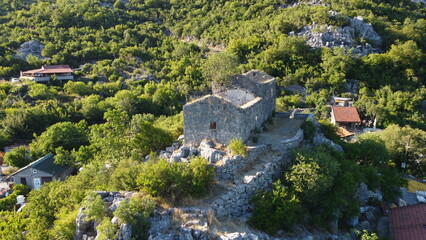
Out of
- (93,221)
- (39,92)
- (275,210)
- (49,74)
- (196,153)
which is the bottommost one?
(39,92)

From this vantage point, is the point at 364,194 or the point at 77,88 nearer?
the point at 364,194

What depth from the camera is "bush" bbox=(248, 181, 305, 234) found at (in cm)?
1581

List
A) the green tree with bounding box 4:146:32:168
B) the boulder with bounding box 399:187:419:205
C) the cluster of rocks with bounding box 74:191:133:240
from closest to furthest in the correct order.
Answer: the cluster of rocks with bounding box 74:191:133:240 < the boulder with bounding box 399:187:419:205 < the green tree with bounding box 4:146:32:168

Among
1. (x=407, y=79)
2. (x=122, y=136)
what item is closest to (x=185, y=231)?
(x=122, y=136)

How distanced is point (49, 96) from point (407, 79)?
56504 mm

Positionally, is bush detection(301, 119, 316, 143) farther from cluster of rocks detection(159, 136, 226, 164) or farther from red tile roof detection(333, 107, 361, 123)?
red tile roof detection(333, 107, 361, 123)

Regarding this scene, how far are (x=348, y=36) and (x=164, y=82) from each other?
33042 millimetres

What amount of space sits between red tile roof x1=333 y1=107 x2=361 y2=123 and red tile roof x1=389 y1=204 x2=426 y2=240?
69.0 feet

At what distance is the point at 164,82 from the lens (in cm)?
5516

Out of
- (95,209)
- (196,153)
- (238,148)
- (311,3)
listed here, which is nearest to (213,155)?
(196,153)

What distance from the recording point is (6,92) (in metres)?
49.0

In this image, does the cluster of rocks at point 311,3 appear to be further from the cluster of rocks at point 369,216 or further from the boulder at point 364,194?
the cluster of rocks at point 369,216

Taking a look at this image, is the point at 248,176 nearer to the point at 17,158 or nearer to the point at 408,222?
the point at 408,222

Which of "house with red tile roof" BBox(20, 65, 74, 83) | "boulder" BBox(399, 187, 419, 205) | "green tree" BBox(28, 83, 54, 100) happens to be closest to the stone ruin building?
"boulder" BBox(399, 187, 419, 205)
